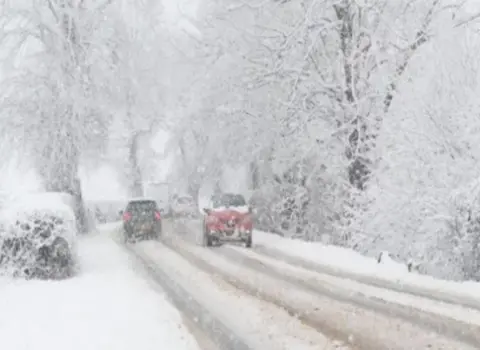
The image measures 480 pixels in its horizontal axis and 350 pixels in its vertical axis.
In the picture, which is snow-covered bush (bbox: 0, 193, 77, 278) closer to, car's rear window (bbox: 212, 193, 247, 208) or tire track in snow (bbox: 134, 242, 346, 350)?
tire track in snow (bbox: 134, 242, 346, 350)

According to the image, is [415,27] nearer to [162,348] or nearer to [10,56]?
[162,348]

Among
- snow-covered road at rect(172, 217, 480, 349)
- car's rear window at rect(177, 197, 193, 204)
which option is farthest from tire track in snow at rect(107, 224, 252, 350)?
car's rear window at rect(177, 197, 193, 204)

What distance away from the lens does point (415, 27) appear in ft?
75.2

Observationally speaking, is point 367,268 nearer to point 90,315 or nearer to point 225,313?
point 225,313

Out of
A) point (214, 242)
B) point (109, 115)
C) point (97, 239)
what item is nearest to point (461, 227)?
point (214, 242)

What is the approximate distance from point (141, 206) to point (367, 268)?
15983mm

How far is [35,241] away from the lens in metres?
16.7

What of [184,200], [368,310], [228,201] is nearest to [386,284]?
[368,310]

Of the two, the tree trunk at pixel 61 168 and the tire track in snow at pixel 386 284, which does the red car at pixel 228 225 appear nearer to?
the tire track in snow at pixel 386 284

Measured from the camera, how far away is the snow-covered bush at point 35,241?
1661 cm

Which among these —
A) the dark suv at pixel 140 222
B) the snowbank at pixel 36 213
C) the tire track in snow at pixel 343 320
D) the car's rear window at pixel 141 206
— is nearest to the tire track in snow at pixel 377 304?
the tire track in snow at pixel 343 320

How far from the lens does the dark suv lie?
30.5m

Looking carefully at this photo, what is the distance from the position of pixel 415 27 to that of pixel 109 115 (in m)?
18.3

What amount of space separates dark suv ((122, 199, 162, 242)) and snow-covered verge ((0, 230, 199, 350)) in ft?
41.3
